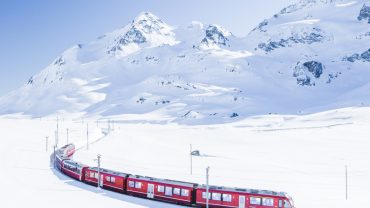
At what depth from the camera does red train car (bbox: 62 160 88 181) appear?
51069 mm

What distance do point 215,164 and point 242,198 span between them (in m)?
29.0

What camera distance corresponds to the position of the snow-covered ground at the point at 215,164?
143 ft

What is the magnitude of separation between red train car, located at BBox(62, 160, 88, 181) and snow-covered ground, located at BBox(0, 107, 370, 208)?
94cm

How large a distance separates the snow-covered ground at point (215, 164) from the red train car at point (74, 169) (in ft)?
3.08

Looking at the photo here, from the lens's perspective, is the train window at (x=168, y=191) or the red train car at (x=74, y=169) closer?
the train window at (x=168, y=191)

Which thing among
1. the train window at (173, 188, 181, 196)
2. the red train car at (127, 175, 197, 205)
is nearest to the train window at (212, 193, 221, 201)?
the red train car at (127, 175, 197, 205)

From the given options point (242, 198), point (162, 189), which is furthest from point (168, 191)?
point (242, 198)

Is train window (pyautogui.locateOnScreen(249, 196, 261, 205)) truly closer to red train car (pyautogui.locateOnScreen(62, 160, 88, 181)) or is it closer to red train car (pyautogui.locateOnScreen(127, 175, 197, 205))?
red train car (pyautogui.locateOnScreen(127, 175, 197, 205))

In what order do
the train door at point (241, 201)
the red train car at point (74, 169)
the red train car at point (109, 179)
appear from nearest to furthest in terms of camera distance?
the train door at point (241, 201) < the red train car at point (109, 179) < the red train car at point (74, 169)

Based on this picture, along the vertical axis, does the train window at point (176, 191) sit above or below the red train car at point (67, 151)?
below

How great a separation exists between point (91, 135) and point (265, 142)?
4723cm

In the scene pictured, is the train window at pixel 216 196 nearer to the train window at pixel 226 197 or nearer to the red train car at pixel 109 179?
the train window at pixel 226 197

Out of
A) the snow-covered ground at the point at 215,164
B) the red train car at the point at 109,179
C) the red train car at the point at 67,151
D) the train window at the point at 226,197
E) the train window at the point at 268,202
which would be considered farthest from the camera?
the red train car at the point at 67,151

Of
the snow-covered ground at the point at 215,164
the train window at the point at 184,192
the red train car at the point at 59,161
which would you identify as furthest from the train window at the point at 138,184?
the red train car at the point at 59,161
